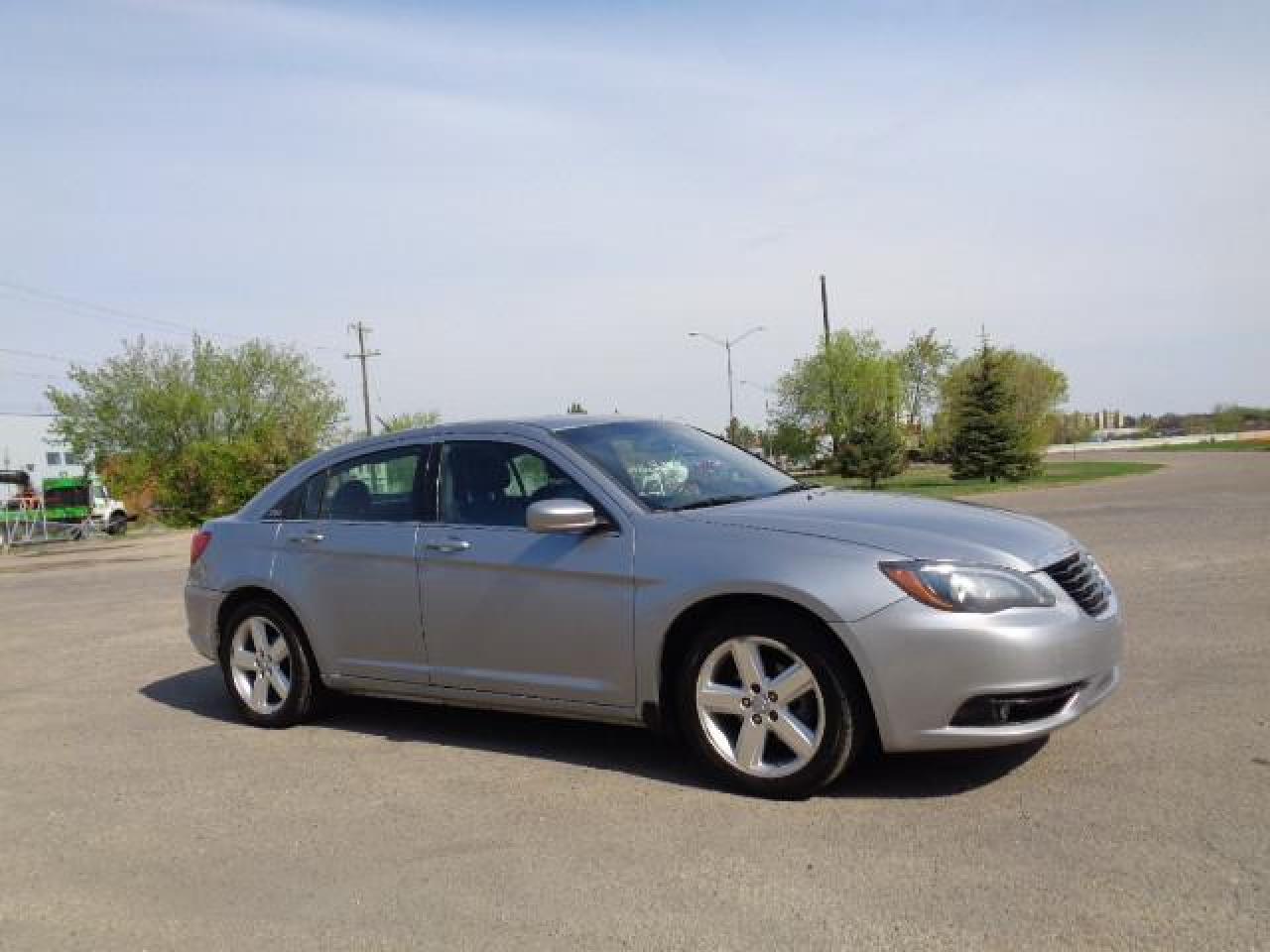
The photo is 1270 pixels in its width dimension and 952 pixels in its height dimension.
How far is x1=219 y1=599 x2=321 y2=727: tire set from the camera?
19.5ft

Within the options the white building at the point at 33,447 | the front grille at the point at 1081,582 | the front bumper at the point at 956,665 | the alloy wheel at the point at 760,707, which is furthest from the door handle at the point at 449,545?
the white building at the point at 33,447

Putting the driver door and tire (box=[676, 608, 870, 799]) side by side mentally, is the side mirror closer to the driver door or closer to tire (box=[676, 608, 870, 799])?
the driver door

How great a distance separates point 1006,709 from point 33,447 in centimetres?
8609

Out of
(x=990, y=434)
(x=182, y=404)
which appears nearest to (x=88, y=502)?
(x=182, y=404)

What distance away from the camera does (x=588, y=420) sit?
5.69 metres

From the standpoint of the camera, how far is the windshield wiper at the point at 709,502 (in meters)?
4.87

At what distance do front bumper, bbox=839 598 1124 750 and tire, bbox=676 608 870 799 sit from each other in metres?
0.13

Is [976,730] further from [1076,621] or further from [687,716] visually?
[687,716]

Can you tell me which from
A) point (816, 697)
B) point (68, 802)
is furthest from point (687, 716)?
point (68, 802)

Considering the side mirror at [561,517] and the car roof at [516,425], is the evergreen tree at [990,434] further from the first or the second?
the side mirror at [561,517]

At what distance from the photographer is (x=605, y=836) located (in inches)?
161

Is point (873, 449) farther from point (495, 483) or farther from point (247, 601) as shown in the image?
point (495, 483)

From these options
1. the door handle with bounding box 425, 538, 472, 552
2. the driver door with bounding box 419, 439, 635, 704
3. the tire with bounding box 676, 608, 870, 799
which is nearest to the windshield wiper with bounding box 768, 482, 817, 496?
the driver door with bounding box 419, 439, 635, 704

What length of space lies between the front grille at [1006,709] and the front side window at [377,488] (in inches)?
112
